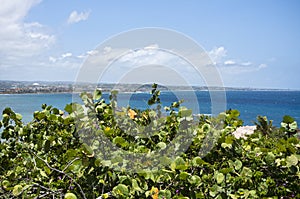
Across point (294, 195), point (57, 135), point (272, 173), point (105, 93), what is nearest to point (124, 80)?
point (105, 93)

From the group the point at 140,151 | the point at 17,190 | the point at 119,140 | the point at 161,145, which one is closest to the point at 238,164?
the point at 161,145

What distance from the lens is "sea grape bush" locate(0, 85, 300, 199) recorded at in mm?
1685

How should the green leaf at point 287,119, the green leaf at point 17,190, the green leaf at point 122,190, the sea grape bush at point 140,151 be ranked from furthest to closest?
the green leaf at point 287,119 < the green leaf at point 17,190 < the sea grape bush at point 140,151 < the green leaf at point 122,190

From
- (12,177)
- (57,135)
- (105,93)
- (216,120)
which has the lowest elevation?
(12,177)

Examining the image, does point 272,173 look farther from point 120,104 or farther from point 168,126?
point 120,104

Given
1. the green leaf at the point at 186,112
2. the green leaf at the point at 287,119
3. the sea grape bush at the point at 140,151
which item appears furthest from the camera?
the green leaf at the point at 186,112

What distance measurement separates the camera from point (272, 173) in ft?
5.88

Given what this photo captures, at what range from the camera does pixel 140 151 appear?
1.83 m

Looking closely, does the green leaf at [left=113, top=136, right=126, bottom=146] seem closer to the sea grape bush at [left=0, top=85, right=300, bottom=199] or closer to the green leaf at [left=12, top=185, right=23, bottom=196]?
the sea grape bush at [left=0, top=85, right=300, bottom=199]

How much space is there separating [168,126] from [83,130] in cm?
51

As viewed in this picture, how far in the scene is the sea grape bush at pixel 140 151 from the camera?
5.53ft

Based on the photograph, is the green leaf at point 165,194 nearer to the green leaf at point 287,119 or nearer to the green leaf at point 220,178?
the green leaf at point 220,178

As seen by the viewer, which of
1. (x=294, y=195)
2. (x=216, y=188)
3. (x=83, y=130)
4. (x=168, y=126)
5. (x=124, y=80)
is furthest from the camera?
(x=124, y=80)

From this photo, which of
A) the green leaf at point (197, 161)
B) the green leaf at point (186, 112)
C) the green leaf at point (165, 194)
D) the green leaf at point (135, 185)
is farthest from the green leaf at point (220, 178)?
the green leaf at point (186, 112)
